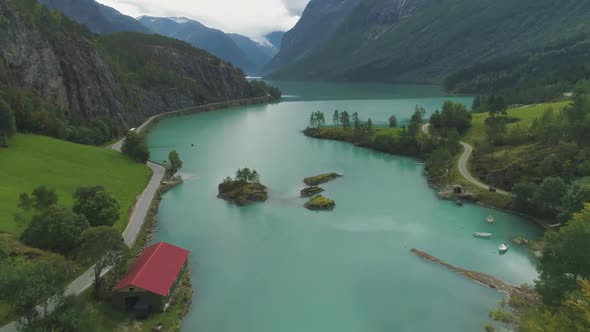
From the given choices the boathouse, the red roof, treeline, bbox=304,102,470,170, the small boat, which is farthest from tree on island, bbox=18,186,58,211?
treeline, bbox=304,102,470,170

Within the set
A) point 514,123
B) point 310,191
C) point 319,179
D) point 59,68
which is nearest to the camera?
point 310,191

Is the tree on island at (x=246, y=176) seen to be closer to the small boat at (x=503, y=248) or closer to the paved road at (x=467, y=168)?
the paved road at (x=467, y=168)

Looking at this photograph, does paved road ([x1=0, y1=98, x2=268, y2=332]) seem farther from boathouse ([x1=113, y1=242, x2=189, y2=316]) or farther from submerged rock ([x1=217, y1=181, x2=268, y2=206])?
submerged rock ([x1=217, y1=181, x2=268, y2=206])

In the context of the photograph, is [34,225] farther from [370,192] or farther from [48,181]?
[370,192]

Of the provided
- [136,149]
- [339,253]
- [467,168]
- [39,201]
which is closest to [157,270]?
[39,201]

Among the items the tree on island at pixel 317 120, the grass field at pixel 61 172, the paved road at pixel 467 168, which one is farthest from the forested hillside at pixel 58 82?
the paved road at pixel 467 168

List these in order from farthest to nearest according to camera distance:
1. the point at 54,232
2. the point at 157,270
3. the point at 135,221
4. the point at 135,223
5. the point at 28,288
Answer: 1. the point at 135,221
2. the point at 135,223
3. the point at 54,232
4. the point at 157,270
5. the point at 28,288

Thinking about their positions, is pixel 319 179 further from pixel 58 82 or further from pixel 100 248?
pixel 58 82
